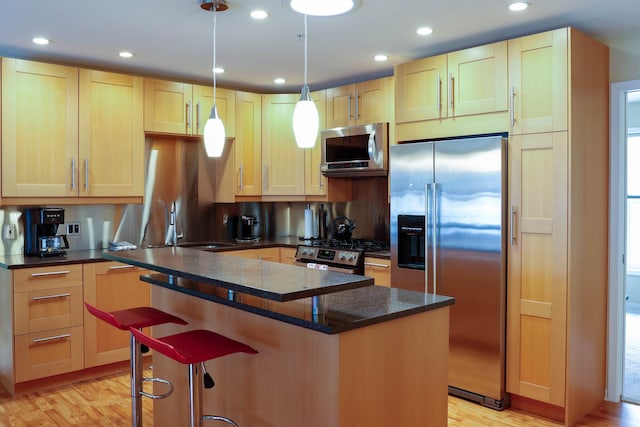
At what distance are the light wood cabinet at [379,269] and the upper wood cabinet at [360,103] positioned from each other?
1.15 m

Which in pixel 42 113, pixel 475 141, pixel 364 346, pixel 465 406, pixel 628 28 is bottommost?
pixel 465 406

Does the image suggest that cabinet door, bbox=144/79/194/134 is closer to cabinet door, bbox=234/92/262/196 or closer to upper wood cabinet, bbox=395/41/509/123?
cabinet door, bbox=234/92/262/196

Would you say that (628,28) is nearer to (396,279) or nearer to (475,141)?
(475,141)

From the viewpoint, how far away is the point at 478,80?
3.59 metres

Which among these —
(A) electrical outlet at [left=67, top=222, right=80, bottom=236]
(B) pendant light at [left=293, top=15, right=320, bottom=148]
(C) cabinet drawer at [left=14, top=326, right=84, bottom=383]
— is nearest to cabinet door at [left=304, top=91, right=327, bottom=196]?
(A) electrical outlet at [left=67, top=222, right=80, bottom=236]

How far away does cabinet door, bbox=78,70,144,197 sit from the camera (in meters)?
4.17

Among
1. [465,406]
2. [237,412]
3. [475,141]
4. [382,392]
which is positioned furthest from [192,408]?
[475,141]

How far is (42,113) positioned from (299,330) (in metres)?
2.92

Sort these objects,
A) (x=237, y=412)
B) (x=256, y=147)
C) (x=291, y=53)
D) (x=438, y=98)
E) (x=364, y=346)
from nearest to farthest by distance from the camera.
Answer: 1. (x=364, y=346)
2. (x=237, y=412)
3. (x=438, y=98)
4. (x=291, y=53)
5. (x=256, y=147)

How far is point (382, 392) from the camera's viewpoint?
2119mm

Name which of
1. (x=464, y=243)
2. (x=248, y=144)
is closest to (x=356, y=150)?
(x=248, y=144)

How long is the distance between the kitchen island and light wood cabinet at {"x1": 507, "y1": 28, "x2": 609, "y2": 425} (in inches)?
48.5

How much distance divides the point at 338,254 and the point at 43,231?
2325 mm

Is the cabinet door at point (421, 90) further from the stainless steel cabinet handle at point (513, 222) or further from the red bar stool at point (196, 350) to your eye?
the red bar stool at point (196, 350)
